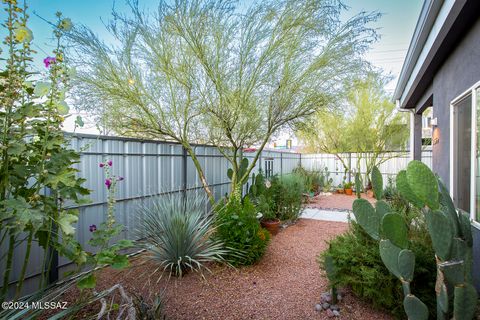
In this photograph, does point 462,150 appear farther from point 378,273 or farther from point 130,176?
point 130,176

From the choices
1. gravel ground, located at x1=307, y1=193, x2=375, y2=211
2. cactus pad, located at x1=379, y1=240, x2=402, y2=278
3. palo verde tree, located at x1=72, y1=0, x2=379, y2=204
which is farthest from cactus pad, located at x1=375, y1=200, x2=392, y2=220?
gravel ground, located at x1=307, y1=193, x2=375, y2=211

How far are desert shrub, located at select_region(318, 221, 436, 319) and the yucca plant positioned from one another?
5.39 ft

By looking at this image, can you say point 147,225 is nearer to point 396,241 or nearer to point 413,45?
point 396,241

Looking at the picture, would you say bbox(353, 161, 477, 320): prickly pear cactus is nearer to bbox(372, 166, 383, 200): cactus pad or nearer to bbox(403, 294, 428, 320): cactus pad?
bbox(403, 294, 428, 320): cactus pad

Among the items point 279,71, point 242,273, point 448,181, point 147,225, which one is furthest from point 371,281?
point 279,71

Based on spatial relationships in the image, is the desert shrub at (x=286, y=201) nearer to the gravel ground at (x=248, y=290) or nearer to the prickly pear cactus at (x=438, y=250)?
the gravel ground at (x=248, y=290)

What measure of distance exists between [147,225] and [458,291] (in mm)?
3497

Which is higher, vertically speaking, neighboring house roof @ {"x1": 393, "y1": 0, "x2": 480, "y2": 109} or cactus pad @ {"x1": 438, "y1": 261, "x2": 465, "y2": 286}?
neighboring house roof @ {"x1": 393, "y1": 0, "x2": 480, "y2": 109}

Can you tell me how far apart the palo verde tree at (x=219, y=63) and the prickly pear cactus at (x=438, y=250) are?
2.98 metres

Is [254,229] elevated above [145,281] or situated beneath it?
elevated above

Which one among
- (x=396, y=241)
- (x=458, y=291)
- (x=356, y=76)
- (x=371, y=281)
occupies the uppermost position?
(x=356, y=76)

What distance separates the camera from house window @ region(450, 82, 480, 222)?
8.60 ft

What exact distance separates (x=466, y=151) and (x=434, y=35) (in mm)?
1389

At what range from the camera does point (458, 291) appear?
69.0 inches
